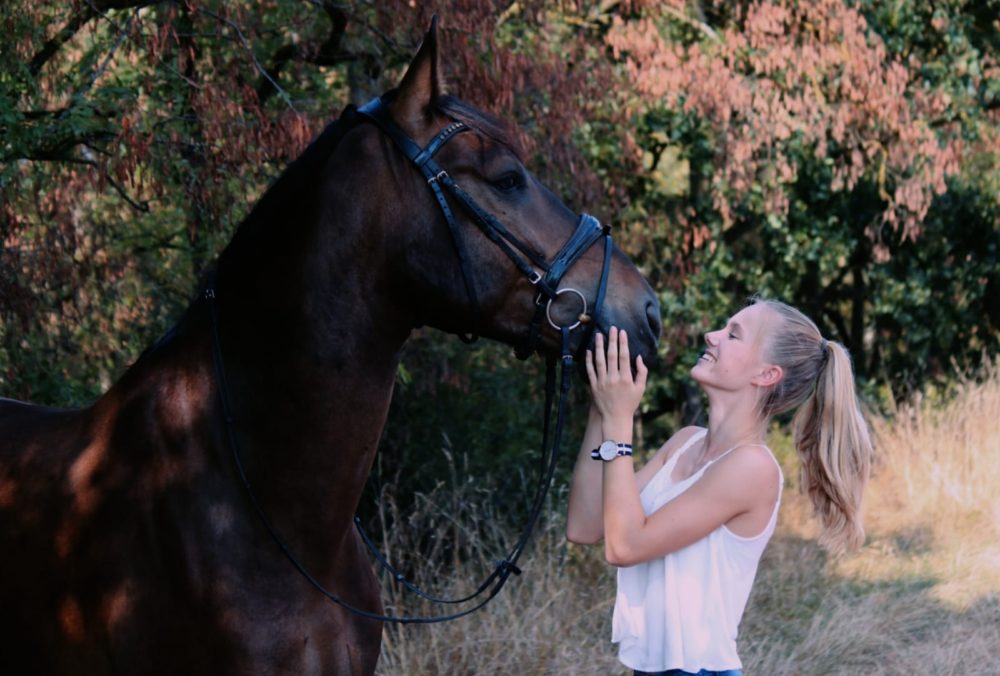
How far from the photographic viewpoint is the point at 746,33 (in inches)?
363

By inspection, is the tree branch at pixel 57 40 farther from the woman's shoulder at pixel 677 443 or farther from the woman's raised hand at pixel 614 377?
the woman's raised hand at pixel 614 377

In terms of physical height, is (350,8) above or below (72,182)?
above

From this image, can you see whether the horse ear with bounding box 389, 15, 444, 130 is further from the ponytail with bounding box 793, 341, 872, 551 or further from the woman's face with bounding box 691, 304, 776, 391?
the ponytail with bounding box 793, 341, 872, 551

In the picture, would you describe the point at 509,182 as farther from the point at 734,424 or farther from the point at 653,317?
the point at 734,424

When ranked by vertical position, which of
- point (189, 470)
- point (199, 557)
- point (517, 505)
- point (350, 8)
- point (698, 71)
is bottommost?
point (199, 557)

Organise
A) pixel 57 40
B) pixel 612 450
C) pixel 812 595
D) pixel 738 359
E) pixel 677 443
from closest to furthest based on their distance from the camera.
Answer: pixel 612 450, pixel 738 359, pixel 677 443, pixel 57 40, pixel 812 595

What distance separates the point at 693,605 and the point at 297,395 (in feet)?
3.81

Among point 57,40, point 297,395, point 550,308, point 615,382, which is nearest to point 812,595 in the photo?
point 615,382

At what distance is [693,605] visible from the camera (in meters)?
2.94

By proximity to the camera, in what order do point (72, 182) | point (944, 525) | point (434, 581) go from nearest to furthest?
point (72, 182) < point (434, 581) < point (944, 525)

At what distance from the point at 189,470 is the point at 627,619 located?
123 cm

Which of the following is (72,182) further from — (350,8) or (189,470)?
(189,470)

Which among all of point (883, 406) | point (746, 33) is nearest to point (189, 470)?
point (746, 33)

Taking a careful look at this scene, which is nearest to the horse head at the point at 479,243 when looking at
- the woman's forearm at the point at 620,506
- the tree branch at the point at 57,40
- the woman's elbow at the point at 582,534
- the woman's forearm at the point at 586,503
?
the woman's forearm at the point at 620,506
